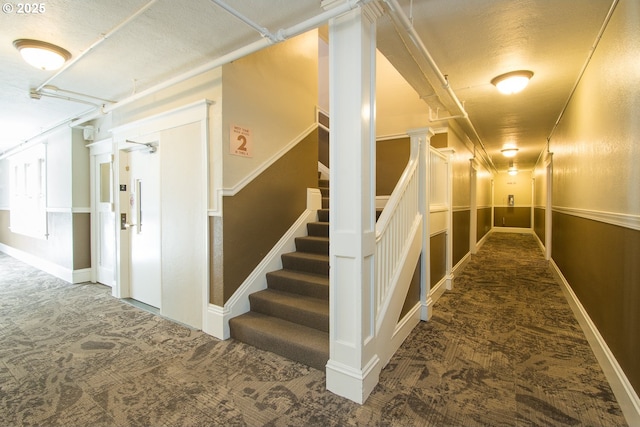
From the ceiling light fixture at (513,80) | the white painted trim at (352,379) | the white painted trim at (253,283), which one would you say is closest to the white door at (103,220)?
the white painted trim at (253,283)

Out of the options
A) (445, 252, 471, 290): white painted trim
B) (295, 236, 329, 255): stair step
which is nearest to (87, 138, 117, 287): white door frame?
(295, 236, 329, 255): stair step

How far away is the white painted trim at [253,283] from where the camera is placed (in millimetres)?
2660

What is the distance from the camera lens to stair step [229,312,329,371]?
2.17 metres

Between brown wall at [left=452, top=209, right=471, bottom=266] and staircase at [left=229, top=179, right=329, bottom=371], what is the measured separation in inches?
106

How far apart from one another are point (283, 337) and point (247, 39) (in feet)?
8.14

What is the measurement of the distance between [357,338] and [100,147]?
4.75 meters

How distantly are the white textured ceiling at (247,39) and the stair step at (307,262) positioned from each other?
6.78 feet

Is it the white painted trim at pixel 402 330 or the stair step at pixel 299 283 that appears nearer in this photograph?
the white painted trim at pixel 402 330

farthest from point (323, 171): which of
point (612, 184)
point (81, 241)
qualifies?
point (81, 241)

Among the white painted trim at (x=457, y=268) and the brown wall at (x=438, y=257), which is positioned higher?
the brown wall at (x=438, y=257)

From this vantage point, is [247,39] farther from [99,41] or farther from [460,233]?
[460,233]

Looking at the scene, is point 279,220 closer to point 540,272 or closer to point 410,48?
point 410,48

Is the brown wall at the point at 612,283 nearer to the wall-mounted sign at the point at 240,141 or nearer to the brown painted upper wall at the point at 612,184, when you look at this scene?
the brown painted upper wall at the point at 612,184

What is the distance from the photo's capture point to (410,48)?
2562mm
